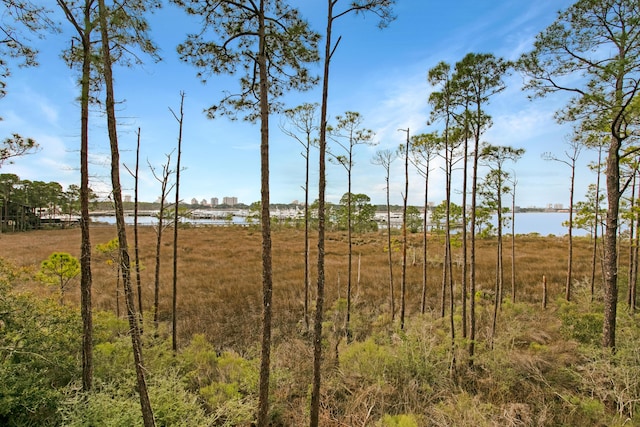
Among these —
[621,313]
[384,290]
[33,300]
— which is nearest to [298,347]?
[33,300]

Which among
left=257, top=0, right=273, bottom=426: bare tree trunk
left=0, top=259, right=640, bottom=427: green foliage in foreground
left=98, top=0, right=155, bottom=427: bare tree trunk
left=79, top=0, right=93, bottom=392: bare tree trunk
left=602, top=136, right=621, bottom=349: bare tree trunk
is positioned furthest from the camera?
left=602, top=136, right=621, bottom=349: bare tree trunk

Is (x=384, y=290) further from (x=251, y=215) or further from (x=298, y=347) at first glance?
(x=251, y=215)

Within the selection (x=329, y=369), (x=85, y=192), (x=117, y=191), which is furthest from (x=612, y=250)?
(x=85, y=192)

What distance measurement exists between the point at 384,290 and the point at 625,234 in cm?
1070

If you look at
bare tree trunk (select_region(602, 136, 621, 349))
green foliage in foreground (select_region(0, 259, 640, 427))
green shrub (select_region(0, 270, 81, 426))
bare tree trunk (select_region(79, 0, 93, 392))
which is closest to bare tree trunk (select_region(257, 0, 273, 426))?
green foliage in foreground (select_region(0, 259, 640, 427))

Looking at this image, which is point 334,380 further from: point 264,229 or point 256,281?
point 256,281

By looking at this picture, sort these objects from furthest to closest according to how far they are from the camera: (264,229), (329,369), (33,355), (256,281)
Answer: (256,281) → (329,369) → (33,355) → (264,229)

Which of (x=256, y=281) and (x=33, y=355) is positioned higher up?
(x=33, y=355)

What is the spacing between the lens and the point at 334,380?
6.80 metres

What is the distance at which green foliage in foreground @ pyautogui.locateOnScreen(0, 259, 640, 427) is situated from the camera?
4.77 m

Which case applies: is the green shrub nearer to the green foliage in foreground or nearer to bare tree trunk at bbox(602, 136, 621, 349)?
the green foliage in foreground

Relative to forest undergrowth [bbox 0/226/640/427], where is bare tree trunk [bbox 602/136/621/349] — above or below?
above

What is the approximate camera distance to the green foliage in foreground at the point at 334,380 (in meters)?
4.77

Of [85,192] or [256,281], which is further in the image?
[256,281]
